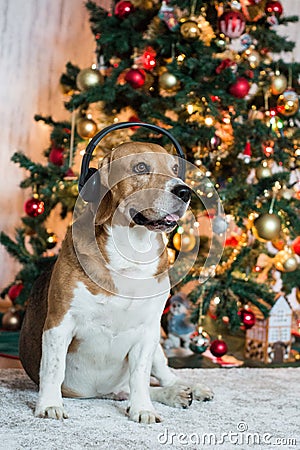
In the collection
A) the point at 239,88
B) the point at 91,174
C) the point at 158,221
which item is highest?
the point at 239,88

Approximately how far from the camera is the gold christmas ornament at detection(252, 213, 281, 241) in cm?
277

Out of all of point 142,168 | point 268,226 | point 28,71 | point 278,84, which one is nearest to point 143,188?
point 142,168

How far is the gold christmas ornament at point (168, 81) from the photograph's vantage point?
2.84 meters

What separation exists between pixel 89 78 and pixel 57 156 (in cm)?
43

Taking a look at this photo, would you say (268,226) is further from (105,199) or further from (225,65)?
(105,199)

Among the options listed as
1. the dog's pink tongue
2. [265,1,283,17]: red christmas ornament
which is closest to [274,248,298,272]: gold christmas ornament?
[265,1,283,17]: red christmas ornament

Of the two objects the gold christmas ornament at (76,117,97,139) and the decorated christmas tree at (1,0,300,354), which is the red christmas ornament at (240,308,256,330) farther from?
the gold christmas ornament at (76,117,97,139)

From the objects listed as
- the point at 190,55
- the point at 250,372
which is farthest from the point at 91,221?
the point at 190,55

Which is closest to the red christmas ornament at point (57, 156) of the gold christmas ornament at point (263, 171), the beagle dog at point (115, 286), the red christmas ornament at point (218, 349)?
the gold christmas ornament at point (263, 171)

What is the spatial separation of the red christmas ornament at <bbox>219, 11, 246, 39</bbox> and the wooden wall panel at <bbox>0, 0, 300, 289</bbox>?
1.40m

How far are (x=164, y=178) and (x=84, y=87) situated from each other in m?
1.54

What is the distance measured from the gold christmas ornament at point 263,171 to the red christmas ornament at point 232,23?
0.60 m

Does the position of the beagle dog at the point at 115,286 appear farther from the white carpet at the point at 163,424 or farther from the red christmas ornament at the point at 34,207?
the red christmas ornament at the point at 34,207

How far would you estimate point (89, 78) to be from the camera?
300 cm
